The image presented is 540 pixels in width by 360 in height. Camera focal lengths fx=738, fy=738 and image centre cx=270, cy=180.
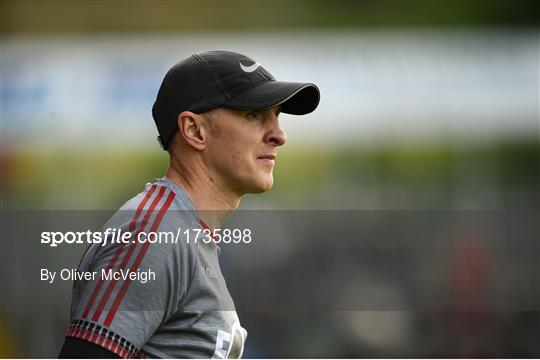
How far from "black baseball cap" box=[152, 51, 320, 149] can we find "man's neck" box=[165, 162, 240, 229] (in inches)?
4.6

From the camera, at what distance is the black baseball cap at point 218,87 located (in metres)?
1.89

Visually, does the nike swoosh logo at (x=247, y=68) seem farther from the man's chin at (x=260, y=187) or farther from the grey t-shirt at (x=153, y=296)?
the grey t-shirt at (x=153, y=296)

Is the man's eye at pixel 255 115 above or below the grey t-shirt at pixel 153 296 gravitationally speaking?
above

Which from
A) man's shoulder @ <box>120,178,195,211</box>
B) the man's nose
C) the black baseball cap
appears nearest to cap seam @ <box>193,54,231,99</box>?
the black baseball cap

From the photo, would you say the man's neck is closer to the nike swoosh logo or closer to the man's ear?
the man's ear

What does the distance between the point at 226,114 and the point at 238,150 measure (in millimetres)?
100

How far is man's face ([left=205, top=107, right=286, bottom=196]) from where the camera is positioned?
75.9 inches

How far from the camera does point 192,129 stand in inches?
76.0

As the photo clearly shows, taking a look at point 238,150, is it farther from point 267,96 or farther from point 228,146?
point 267,96

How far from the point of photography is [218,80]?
1.90 meters

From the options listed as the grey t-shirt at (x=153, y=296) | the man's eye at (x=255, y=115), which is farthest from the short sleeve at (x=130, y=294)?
the man's eye at (x=255, y=115)

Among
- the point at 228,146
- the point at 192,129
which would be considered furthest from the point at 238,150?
the point at 192,129

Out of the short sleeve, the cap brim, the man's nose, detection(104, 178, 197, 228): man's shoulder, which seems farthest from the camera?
the man's nose

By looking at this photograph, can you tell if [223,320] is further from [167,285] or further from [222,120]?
[222,120]
